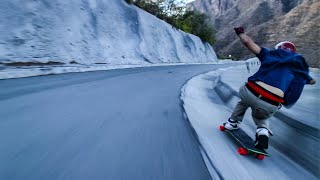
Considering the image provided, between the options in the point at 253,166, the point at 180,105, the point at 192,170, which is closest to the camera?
the point at 192,170

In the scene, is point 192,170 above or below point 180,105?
above

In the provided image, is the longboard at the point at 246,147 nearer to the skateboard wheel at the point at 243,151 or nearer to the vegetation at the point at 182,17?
the skateboard wheel at the point at 243,151

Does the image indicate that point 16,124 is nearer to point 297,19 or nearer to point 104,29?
point 104,29

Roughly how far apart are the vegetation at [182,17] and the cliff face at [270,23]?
16.3m

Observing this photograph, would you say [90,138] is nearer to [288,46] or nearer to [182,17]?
[288,46]

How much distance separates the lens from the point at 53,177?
2502 mm

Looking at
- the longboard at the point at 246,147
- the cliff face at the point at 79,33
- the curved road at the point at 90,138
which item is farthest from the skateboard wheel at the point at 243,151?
the cliff face at the point at 79,33

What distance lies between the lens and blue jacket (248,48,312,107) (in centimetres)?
387

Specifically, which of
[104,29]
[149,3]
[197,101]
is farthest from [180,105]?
[149,3]

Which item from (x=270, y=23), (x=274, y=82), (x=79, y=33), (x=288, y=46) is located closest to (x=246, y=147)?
(x=274, y=82)

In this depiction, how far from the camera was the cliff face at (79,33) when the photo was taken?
408 inches

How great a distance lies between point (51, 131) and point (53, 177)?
1.18 meters

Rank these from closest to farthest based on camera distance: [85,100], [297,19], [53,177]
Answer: [53,177] → [85,100] → [297,19]

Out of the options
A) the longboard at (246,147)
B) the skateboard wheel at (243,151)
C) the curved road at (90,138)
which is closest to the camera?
the curved road at (90,138)
